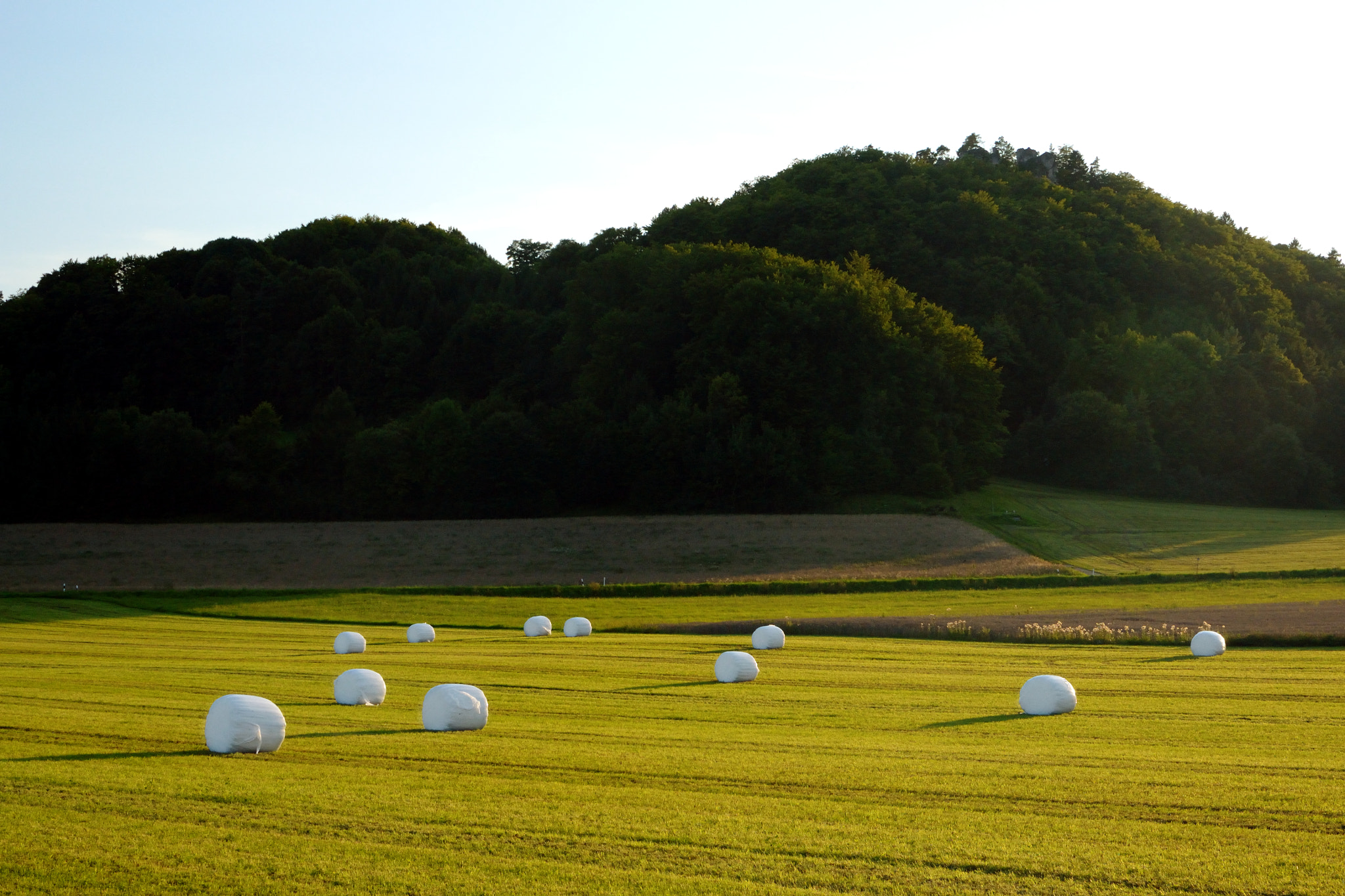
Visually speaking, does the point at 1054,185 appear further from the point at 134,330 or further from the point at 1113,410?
the point at 134,330

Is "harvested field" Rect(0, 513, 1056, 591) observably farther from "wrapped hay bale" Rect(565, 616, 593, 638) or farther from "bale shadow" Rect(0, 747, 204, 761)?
"bale shadow" Rect(0, 747, 204, 761)

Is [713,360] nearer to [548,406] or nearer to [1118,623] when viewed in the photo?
[548,406]

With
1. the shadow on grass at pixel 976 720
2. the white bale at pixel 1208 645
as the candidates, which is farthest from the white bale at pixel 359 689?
the white bale at pixel 1208 645

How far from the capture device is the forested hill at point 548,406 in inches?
2719

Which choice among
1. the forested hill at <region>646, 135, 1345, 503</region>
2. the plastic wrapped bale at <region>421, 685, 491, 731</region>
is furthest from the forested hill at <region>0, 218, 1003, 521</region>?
the plastic wrapped bale at <region>421, 685, 491, 731</region>

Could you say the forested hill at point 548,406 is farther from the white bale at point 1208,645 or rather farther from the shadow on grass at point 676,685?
the shadow on grass at point 676,685

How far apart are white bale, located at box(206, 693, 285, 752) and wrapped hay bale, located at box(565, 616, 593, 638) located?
20.6m

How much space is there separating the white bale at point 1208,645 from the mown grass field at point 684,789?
4170 mm

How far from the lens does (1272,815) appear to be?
394 inches

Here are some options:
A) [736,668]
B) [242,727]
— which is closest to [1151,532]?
[736,668]

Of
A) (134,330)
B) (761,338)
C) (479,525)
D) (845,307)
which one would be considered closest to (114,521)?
(479,525)

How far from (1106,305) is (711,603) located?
221 feet

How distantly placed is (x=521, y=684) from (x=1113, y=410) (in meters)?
68.9

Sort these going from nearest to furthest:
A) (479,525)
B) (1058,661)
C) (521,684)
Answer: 1. (521,684)
2. (1058,661)
3. (479,525)
